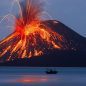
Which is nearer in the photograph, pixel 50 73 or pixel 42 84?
pixel 42 84

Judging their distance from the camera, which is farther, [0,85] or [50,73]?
[50,73]

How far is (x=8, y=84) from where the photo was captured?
452 ft

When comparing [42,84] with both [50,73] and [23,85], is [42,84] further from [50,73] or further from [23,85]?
[50,73]

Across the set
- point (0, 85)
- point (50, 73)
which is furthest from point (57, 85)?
point (50, 73)

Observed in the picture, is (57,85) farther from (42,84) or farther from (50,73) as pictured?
(50,73)

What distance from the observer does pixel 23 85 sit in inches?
5320

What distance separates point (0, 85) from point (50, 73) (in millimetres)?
64059

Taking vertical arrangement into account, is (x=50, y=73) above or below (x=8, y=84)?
above

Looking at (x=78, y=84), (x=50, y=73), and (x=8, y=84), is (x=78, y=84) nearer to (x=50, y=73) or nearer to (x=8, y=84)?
(x=8, y=84)

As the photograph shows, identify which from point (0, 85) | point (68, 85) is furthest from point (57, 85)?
point (0, 85)

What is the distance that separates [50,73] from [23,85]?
198ft

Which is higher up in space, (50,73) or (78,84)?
(50,73)

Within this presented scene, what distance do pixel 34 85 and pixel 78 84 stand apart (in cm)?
955

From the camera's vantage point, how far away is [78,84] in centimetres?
13738
